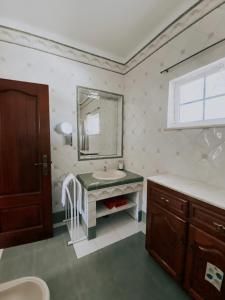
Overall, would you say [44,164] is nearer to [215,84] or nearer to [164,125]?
[164,125]

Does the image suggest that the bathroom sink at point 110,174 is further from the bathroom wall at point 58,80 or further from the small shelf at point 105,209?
the small shelf at point 105,209

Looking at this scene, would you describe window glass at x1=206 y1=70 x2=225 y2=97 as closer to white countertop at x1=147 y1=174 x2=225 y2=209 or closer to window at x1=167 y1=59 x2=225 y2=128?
window at x1=167 y1=59 x2=225 y2=128

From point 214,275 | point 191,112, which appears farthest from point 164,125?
point 214,275

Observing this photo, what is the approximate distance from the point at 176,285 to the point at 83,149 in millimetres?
1850

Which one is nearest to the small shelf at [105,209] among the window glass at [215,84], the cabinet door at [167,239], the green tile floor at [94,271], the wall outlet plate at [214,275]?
the green tile floor at [94,271]

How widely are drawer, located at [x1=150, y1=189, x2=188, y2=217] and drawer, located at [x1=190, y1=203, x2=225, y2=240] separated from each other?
2.4 inches

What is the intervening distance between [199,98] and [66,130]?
1625 mm

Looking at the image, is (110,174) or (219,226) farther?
(110,174)

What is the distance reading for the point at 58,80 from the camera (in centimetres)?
202

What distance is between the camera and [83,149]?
2287 millimetres

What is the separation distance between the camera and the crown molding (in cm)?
138

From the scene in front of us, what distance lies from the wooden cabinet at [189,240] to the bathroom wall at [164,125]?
0.43 meters

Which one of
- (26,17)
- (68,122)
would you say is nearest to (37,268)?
(68,122)

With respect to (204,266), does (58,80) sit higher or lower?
higher
